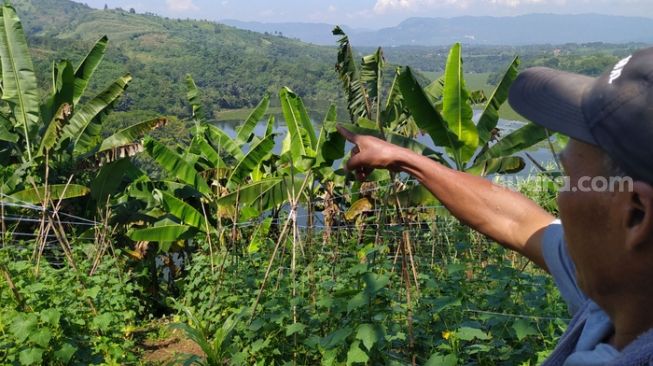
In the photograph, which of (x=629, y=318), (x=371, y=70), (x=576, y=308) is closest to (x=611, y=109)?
(x=629, y=318)

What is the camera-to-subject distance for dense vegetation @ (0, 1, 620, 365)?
2859mm

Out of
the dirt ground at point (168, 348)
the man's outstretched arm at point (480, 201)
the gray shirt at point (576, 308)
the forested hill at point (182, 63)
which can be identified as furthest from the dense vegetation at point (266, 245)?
the forested hill at point (182, 63)

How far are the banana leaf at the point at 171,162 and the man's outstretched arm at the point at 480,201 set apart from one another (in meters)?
4.99

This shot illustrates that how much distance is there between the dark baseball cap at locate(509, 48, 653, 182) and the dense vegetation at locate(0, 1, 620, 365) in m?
1.62

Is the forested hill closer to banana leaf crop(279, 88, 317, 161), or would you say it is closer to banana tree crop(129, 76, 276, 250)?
banana tree crop(129, 76, 276, 250)

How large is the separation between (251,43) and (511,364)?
6853 inches

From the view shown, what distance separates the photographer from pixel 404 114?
7953mm

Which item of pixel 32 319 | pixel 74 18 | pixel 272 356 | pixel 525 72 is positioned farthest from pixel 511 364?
pixel 74 18

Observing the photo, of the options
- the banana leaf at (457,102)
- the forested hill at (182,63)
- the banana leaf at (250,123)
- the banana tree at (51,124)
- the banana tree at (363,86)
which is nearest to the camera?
the banana leaf at (457,102)

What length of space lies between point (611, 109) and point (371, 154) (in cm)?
89

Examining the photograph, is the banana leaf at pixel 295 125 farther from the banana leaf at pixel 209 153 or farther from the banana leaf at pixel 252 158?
the banana leaf at pixel 209 153

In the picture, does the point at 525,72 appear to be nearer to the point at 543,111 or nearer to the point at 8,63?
the point at 543,111

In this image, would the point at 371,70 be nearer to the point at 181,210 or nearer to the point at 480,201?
the point at 181,210

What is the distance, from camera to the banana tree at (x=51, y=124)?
22.5ft
